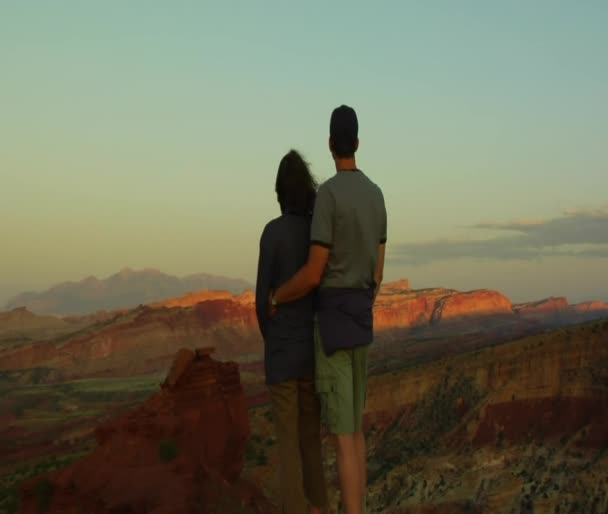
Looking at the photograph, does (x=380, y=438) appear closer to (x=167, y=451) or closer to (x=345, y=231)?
(x=167, y=451)

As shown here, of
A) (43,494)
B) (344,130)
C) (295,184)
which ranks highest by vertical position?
(344,130)

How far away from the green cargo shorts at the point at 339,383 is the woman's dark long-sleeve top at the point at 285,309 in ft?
0.46

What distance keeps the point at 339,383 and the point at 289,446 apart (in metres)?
0.78

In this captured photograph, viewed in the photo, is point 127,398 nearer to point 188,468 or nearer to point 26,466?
point 26,466

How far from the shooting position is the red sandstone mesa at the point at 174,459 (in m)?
13.6

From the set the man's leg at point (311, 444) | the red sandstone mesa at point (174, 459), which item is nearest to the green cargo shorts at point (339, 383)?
the man's leg at point (311, 444)

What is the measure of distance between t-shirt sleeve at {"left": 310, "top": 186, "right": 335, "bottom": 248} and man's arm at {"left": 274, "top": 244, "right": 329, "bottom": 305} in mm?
52

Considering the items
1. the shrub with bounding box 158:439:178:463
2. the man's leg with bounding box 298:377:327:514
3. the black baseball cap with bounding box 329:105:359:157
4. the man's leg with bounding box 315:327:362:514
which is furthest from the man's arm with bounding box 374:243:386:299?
the shrub with bounding box 158:439:178:463

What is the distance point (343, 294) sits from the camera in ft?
19.2

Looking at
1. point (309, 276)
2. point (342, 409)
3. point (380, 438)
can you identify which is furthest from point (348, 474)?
point (380, 438)

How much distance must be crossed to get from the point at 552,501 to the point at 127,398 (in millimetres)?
59251

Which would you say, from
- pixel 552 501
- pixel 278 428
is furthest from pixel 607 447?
pixel 278 428

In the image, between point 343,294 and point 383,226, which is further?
point 383,226

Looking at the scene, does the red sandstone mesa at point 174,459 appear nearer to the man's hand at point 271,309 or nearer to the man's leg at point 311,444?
the man's leg at point 311,444
